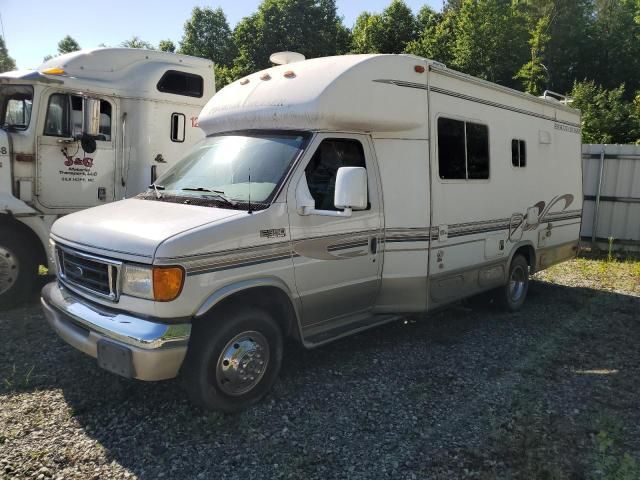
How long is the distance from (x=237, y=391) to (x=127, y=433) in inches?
31.9

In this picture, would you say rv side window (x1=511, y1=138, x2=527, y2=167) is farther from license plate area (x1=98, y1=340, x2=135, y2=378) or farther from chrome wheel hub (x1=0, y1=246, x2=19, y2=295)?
chrome wheel hub (x1=0, y1=246, x2=19, y2=295)

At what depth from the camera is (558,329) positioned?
6.34 meters

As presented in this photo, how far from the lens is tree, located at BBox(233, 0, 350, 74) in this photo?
37.2 m

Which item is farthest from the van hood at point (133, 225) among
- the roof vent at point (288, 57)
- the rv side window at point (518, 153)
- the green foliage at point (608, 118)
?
the green foliage at point (608, 118)

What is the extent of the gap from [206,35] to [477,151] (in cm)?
4668

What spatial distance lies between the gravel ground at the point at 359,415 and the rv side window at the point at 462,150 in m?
1.85

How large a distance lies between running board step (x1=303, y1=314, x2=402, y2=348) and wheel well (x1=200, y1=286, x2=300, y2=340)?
0.15 meters

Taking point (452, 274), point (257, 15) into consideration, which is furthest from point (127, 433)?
point (257, 15)

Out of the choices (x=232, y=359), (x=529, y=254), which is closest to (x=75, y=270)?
(x=232, y=359)

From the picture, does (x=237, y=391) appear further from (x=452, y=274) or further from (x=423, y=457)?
(x=452, y=274)

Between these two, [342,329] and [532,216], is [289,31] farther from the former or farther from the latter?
[342,329]

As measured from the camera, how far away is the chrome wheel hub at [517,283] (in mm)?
7059

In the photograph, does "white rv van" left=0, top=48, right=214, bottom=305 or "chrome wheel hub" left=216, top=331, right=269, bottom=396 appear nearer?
"chrome wheel hub" left=216, top=331, right=269, bottom=396

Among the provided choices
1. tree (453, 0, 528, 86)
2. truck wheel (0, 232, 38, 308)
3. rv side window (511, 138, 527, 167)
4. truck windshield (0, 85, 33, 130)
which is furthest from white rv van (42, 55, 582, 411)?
tree (453, 0, 528, 86)
